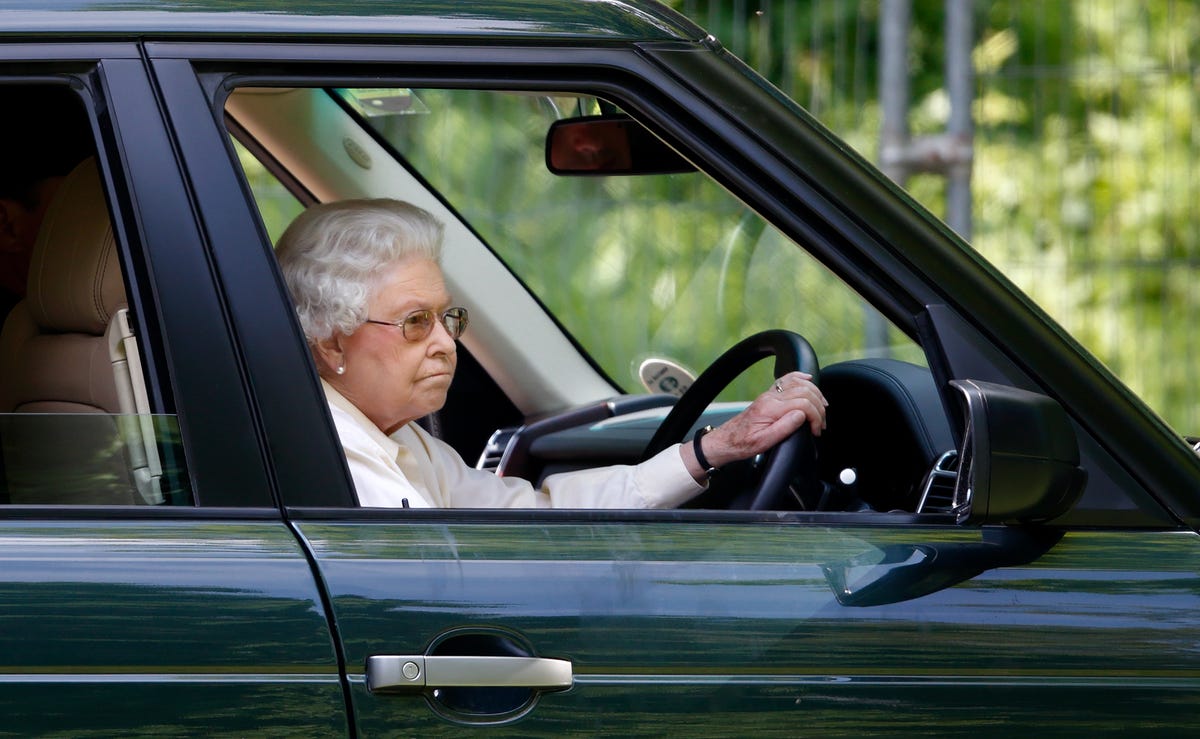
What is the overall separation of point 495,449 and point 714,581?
1637mm

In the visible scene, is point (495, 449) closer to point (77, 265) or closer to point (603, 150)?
point (603, 150)

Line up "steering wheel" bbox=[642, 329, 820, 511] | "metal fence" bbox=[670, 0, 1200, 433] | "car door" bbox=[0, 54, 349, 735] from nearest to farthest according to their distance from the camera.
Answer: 1. "car door" bbox=[0, 54, 349, 735]
2. "steering wheel" bbox=[642, 329, 820, 511]
3. "metal fence" bbox=[670, 0, 1200, 433]

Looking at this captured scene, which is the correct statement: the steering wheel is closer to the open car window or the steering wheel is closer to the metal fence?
the open car window

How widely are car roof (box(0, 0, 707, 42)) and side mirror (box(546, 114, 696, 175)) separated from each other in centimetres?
74

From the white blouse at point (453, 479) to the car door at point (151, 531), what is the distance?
0.97 ft

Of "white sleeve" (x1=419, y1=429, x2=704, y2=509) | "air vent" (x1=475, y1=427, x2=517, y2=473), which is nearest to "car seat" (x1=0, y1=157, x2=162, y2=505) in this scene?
"white sleeve" (x1=419, y1=429, x2=704, y2=509)

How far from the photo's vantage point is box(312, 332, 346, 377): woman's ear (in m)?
2.33

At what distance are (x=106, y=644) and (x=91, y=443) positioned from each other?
0.86 ft

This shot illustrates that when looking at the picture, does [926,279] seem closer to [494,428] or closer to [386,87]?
[386,87]

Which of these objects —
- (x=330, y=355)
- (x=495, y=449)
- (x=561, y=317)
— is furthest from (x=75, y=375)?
(x=561, y=317)

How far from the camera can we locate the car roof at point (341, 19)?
1.79 meters

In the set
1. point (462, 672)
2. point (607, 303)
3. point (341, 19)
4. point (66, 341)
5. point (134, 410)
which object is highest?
point (341, 19)

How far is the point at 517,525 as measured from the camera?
179 cm

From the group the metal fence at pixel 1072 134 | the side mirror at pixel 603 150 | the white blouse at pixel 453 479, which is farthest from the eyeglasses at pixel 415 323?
the metal fence at pixel 1072 134
